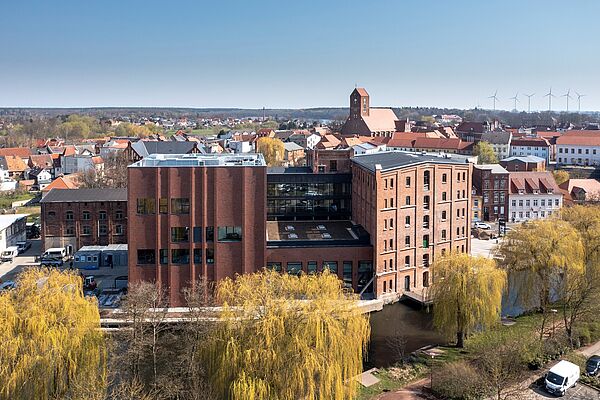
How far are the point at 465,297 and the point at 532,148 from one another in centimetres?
9178

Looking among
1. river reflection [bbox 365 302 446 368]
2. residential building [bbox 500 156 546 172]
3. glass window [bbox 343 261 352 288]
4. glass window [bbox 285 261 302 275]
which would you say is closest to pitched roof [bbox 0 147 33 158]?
residential building [bbox 500 156 546 172]

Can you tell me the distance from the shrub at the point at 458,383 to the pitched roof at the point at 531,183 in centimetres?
4485

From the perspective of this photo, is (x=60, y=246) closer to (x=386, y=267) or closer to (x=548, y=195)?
(x=386, y=267)

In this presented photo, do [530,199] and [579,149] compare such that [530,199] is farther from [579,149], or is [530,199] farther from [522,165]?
[579,149]

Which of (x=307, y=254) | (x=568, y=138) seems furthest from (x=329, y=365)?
(x=568, y=138)

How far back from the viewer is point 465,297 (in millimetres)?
33156

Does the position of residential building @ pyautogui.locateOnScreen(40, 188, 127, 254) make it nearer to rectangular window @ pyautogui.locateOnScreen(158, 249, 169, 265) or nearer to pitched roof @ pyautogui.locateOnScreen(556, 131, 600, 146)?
rectangular window @ pyautogui.locateOnScreen(158, 249, 169, 265)

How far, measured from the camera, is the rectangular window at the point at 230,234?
3953cm

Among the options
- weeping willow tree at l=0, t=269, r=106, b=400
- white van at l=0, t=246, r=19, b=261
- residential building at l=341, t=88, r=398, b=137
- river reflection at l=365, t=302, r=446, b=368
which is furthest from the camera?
residential building at l=341, t=88, r=398, b=137

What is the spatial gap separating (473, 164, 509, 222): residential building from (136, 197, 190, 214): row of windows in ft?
131

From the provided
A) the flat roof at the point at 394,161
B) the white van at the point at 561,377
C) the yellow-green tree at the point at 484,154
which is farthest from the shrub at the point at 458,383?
the yellow-green tree at the point at 484,154

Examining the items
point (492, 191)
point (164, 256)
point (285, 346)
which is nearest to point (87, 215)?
point (164, 256)

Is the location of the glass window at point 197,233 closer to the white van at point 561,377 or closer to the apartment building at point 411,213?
the apartment building at point 411,213

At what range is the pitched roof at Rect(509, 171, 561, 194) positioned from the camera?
2709 inches
